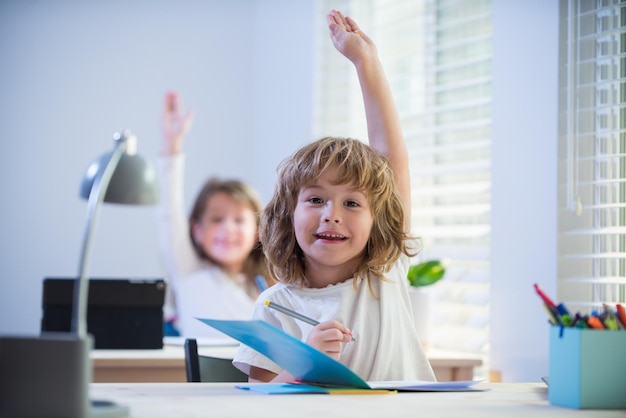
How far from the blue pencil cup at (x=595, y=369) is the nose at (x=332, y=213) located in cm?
55

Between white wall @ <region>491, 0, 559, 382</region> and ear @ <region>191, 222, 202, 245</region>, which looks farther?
ear @ <region>191, 222, 202, 245</region>

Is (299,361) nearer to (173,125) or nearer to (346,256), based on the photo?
(346,256)

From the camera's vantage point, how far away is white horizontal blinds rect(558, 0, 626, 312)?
7.87 ft

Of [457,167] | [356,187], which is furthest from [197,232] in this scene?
[356,187]

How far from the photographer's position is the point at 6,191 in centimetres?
A: 446

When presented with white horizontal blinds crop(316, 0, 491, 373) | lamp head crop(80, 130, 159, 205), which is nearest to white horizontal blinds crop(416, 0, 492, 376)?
white horizontal blinds crop(316, 0, 491, 373)

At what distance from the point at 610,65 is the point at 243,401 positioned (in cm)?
160

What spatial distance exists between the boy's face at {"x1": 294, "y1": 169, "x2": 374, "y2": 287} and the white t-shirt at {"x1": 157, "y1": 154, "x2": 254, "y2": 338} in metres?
1.95

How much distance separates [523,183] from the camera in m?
2.72

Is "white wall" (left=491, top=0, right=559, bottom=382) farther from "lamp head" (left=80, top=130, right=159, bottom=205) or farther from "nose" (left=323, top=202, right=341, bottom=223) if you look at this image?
"lamp head" (left=80, top=130, right=159, bottom=205)

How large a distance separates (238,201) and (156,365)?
1.42 m

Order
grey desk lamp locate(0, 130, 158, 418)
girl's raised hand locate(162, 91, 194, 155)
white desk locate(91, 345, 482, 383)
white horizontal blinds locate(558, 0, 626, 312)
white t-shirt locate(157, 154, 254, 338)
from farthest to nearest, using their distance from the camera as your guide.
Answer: girl's raised hand locate(162, 91, 194, 155)
white t-shirt locate(157, 154, 254, 338)
white desk locate(91, 345, 482, 383)
white horizontal blinds locate(558, 0, 626, 312)
grey desk lamp locate(0, 130, 158, 418)

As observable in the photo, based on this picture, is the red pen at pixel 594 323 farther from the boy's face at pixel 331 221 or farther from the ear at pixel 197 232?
the ear at pixel 197 232

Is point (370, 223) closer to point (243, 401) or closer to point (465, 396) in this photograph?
point (465, 396)
